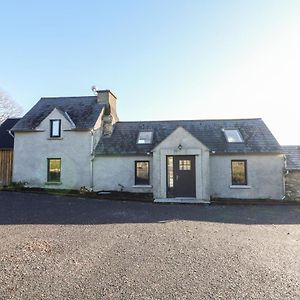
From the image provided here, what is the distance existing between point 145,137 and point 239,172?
7285 millimetres

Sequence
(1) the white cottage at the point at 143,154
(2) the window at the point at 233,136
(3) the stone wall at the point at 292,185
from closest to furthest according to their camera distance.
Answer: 1. (1) the white cottage at the point at 143,154
2. (3) the stone wall at the point at 292,185
3. (2) the window at the point at 233,136

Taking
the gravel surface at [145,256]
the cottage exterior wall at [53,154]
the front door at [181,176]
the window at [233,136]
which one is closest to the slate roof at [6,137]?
the cottage exterior wall at [53,154]

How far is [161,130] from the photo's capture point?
23234 mm

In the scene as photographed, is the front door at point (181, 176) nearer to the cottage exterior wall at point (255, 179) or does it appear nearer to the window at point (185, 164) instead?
the window at point (185, 164)

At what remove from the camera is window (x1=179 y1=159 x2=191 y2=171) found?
63.8 ft

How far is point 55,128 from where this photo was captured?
22250 mm

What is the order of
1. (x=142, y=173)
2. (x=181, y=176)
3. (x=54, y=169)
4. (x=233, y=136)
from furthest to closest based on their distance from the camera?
(x=54, y=169), (x=233, y=136), (x=142, y=173), (x=181, y=176)

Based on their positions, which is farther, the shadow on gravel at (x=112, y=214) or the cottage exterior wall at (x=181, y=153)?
the cottage exterior wall at (x=181, y=153)

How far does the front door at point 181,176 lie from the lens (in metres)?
19.3

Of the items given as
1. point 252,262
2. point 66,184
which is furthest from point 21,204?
point 252,262

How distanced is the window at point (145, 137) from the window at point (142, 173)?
1.76 metres

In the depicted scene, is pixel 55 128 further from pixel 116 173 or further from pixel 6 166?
pixel 116 173

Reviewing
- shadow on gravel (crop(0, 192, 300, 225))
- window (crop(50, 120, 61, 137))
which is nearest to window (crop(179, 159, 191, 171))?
shadow on gravel (crop(0, 192, 300, 225))

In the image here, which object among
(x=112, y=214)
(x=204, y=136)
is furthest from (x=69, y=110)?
(x=112, y=214)
